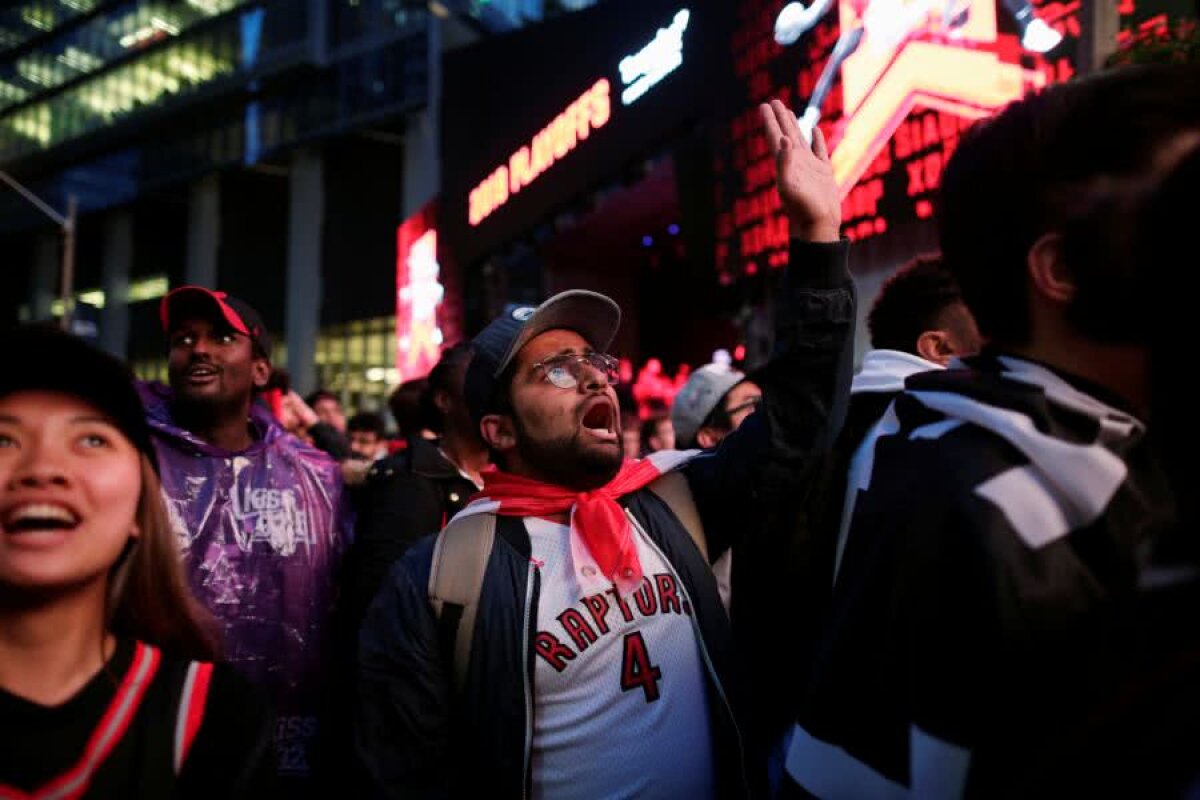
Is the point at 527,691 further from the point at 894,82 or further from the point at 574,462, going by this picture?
the point at 894,82

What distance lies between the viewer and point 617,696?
2.29 m

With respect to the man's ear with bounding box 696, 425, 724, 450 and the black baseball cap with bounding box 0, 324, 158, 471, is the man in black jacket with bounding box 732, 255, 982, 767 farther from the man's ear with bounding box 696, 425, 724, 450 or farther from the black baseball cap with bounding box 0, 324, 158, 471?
the man's ear with bounding box 696, 425, 724, 450

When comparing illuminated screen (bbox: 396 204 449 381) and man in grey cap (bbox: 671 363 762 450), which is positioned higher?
illuminated screen (bbox: 396 204 449 381)

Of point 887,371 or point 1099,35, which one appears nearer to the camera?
point 887,371

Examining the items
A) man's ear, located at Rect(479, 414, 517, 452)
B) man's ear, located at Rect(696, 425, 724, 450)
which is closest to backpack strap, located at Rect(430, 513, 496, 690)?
man's ear, located at Rect(479, 414, 517, 452)

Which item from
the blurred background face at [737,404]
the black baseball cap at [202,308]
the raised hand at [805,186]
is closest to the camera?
the raised hand at [805,186]

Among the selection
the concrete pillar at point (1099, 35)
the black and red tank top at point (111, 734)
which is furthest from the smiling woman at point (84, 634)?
the concrete pillar at point (1099, 35)

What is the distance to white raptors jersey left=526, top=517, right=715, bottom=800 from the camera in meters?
2.25

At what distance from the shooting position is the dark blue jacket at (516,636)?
2145 mm

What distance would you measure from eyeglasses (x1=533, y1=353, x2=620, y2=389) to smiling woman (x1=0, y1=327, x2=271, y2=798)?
122 centimetres

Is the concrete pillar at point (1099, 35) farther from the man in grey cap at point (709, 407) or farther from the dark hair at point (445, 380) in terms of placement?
the dark hair at point (445, 380)

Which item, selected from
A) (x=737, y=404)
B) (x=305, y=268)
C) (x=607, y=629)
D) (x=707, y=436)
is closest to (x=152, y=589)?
(x=607, y=629)

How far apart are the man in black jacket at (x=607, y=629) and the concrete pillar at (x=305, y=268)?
27.6 metres

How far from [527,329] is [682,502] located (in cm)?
69
